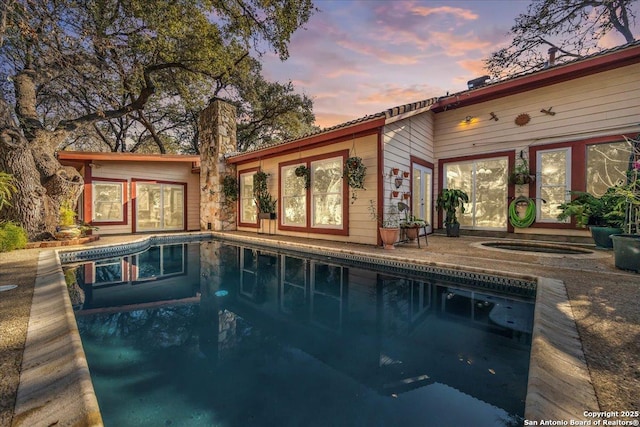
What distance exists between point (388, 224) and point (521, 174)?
11.3 feet

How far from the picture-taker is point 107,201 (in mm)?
9523

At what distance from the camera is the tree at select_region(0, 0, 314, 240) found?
534cm

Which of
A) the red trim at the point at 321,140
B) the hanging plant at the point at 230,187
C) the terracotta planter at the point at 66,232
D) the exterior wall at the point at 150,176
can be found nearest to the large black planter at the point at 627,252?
the red trim at the point at 321,140

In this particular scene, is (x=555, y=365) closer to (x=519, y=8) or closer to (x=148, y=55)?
(x=148, y=55)

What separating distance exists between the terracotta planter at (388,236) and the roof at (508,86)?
2136mm

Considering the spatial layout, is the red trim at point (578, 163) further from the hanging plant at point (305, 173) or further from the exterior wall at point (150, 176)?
the exterior wall at point (150, 176)

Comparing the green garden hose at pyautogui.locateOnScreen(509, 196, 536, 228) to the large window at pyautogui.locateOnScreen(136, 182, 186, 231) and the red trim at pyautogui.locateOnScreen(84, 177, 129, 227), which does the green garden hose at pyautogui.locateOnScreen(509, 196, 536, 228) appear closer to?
the large window at pyautogui.locateOnScreen(136, 182, 186, 231)

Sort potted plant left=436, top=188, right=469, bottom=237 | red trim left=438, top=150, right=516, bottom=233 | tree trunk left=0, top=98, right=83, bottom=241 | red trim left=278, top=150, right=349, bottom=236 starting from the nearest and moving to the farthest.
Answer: tree trunk left=0, top=98, right=83, bottom=241
red trim left=278, top=150, right=349, bottom=236
red trim left=438, top=150, right=516, bottom=233
potted plant left=436, top=188, right=469, bottom=237

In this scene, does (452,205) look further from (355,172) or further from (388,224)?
(355,172)

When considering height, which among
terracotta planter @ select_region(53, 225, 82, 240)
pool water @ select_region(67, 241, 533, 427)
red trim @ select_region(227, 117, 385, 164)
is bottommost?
pool water @ select_region(67, 241, 533, 427)

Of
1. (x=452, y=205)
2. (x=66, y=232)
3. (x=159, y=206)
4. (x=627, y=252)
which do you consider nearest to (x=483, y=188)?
(x=452, y=205)

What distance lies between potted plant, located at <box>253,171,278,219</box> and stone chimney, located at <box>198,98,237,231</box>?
181cm

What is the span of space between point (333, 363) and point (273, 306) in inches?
57.1

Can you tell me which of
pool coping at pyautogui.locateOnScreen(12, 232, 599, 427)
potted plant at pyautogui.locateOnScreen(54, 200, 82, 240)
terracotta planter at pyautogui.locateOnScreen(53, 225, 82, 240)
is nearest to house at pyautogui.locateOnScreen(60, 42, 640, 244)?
potted plant at pyautogui.locateOnScreen(54, 200, 82, 240)
